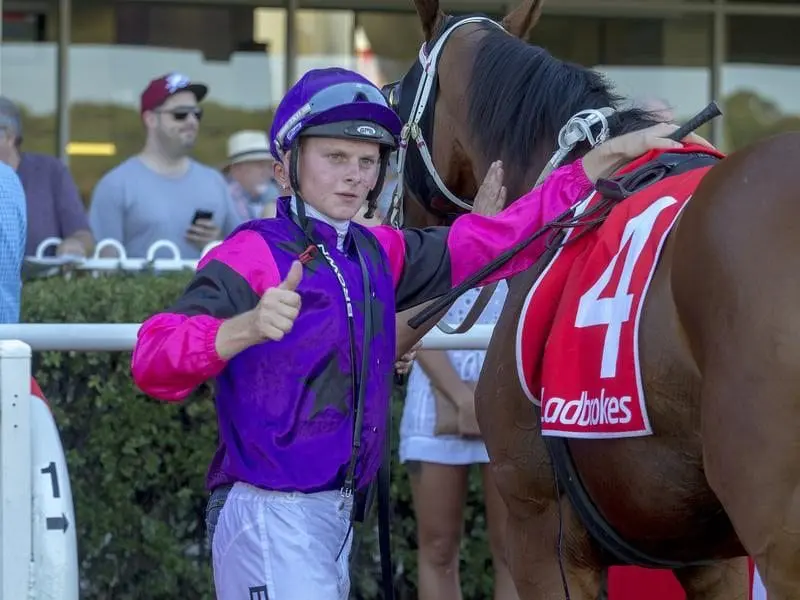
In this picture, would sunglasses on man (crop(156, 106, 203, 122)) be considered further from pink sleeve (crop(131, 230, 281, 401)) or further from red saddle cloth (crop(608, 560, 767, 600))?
pink sleeve (crop(131, 230, 281, 401))

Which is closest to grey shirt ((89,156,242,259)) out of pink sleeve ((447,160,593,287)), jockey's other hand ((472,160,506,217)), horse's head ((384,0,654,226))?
horse's head ((384,0,654,226))

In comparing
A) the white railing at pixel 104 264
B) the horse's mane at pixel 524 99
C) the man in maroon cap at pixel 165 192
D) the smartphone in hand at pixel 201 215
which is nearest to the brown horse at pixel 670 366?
the horse's mane at pixel 524 99

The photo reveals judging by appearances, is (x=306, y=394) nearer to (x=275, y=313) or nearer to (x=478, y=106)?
(x=275, y=313)

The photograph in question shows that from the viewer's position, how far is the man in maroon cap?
6246 millimetres

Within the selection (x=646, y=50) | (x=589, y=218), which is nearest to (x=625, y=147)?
(x=589, y=218)

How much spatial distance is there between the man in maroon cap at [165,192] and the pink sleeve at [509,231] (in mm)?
3466

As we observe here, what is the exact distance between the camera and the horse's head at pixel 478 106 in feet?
10.8

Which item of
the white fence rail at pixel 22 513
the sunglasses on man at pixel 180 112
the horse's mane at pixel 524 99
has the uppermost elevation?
the sunglasses on man at pixel 180 112

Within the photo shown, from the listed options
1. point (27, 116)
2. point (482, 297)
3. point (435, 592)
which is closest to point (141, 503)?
point (435, 592)

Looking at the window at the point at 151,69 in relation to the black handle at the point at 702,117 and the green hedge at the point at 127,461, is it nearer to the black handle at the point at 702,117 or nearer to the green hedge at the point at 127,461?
the green hedge at the point at 127,461

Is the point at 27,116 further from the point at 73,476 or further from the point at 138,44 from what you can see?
the point at 73,476

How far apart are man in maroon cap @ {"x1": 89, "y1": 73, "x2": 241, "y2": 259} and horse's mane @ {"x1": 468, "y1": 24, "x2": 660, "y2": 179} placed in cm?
295

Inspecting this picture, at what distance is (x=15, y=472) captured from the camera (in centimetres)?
265

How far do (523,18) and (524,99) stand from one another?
Result: 0.47 metres
